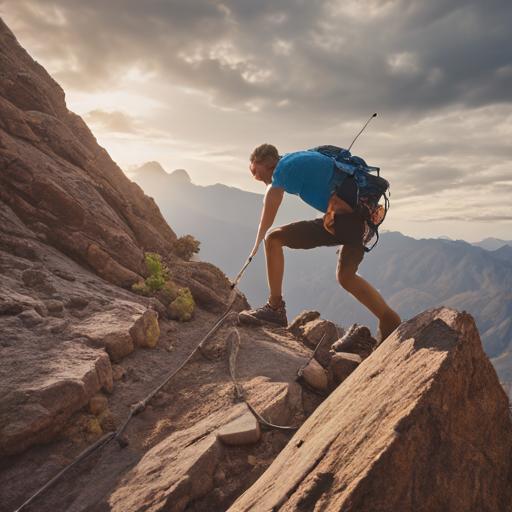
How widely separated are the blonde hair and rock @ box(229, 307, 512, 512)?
11.8 feet

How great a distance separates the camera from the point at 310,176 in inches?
181

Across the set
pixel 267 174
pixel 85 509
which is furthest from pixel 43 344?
pixel 267 174

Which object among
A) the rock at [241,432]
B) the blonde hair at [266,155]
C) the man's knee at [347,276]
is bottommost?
the rock at [241,432]

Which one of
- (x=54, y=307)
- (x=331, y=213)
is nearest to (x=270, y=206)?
(x=331, y=213)

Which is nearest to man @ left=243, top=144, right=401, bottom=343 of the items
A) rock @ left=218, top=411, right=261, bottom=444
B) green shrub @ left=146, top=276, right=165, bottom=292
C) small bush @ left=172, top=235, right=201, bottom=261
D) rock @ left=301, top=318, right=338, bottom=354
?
rock @ left=301, top=318, right=338, bottom=354

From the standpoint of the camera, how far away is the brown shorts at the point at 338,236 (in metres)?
4.53

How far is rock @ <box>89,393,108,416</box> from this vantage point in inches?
186

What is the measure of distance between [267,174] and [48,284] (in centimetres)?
505

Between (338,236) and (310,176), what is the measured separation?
95 centimetres

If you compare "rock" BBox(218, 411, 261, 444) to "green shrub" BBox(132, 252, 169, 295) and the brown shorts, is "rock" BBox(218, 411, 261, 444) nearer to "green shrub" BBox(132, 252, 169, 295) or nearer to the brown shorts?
the brown shorts

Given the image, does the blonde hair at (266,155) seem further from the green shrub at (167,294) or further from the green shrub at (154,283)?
the green shrub at (167,294)

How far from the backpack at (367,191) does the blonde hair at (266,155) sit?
1.11 m

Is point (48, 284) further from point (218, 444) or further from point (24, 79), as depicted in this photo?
point (24, 79)

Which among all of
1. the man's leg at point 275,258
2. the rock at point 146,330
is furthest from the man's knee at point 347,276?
the rock at point 146,330
